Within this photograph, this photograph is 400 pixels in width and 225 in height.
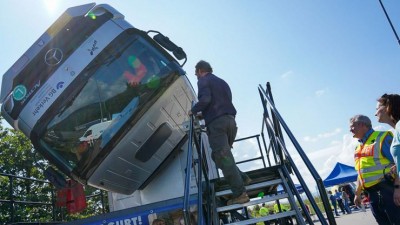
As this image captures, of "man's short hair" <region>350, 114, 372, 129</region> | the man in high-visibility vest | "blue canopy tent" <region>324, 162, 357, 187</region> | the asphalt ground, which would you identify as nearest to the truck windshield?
"man's short hair" <region>350, 114, 372, 129</region>

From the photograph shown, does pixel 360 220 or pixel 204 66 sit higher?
pixel 204 66

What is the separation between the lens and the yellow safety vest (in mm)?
3506

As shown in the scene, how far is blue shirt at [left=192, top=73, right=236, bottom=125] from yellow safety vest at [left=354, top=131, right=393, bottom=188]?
63.2 inches

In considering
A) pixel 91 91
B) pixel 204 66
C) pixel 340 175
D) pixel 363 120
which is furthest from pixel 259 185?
pixel 340 175

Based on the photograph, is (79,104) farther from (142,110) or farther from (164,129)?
(164,129)

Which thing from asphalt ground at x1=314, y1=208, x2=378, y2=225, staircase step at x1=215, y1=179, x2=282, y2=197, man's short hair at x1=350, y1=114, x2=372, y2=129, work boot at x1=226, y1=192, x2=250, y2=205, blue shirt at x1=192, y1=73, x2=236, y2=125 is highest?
blue shirt at x1=192, y1=73, x2=236, y2=125

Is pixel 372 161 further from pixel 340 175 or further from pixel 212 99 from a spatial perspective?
pixel 340 175

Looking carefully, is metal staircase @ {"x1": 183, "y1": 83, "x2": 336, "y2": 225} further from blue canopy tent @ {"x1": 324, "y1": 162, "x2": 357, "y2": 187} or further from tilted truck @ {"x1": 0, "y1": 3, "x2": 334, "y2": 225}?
blue canopy tent @ {"x1": 324, "y1": 162, "x2": 357, "y2": 187}

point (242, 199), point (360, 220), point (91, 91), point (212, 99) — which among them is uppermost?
point (91, 91)

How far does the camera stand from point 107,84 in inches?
173

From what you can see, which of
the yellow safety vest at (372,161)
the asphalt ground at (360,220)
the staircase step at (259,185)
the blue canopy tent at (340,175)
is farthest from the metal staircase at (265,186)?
the blue canopy tent at (340,175)

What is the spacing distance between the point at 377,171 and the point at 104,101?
3456mm

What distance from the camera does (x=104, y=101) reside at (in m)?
4.39

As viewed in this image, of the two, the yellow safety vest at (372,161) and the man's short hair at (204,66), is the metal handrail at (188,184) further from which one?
the yellow safety vest at (372,161)
